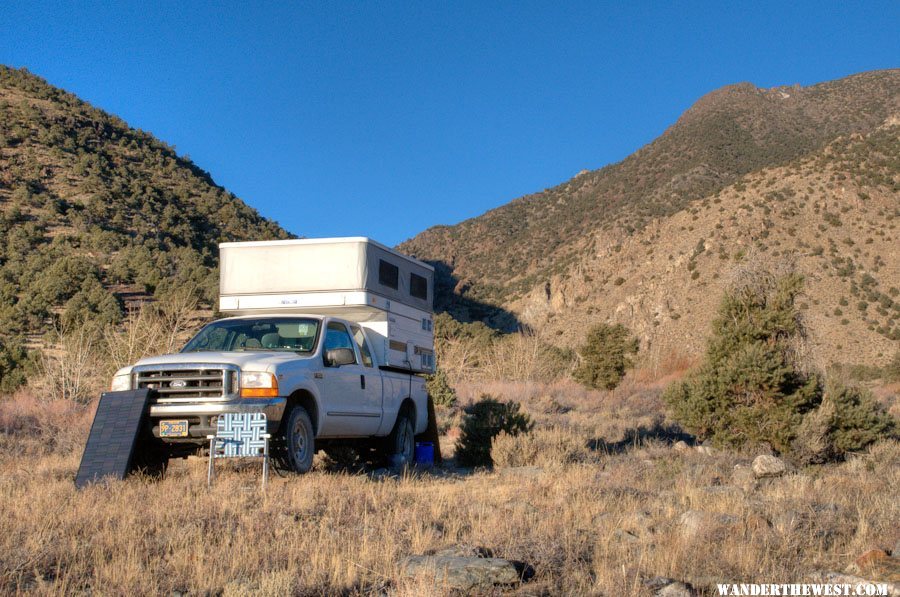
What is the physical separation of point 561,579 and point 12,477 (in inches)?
271

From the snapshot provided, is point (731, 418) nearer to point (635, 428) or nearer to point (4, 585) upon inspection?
point (635, 428)

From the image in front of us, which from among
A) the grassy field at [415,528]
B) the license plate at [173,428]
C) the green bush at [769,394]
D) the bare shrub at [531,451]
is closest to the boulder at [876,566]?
the grassy field at [415,528]

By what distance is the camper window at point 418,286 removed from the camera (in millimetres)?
12805

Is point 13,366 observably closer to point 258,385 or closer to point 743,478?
point 258,385

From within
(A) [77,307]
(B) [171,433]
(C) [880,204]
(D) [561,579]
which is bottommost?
(D) [561,579]

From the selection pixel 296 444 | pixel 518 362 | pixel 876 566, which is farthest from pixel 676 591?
pixel 518 362

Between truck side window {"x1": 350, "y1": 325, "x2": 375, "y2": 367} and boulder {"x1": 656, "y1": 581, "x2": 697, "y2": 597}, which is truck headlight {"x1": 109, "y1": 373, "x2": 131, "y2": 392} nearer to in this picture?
truck side window {"x1": 350, "y1": 325, "x2": 375, "y2": 367}

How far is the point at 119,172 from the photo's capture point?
52.0m

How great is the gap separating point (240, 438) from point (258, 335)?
2.48 metres

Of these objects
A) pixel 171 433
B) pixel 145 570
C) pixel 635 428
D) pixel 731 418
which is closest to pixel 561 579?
pixel 145 570

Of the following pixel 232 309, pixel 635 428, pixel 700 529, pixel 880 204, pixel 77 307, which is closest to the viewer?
pixel 700 529

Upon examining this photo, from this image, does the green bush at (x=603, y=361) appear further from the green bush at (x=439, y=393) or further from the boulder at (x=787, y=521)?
the boulder at (x=787, y=521)

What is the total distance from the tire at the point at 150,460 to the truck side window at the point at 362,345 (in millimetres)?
2796

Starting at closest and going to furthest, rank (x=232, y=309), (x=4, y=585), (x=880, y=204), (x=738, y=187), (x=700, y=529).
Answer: (x=4, y=585)
(x=700, y=529)
(x=232, y=309)
(x=880, y=204)
(x=738, y=187)
